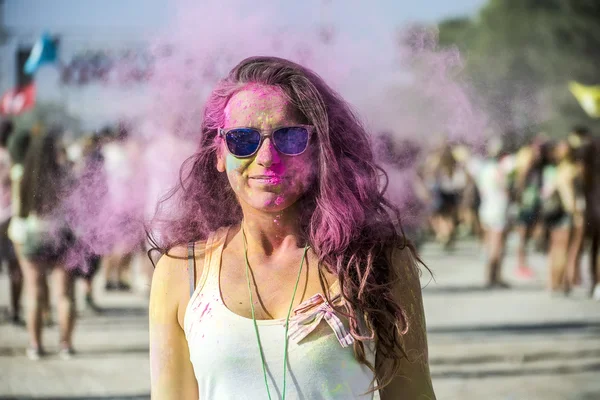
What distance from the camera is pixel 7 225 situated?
6.20 m

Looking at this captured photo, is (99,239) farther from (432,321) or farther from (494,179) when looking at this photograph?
(494,179)

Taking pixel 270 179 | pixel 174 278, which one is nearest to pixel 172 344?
pixel 174 278

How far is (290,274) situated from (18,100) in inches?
142

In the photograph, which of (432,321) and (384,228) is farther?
(432,321)

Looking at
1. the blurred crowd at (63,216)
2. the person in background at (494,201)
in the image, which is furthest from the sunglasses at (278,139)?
the person in background at (494,201)

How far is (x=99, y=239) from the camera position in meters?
2.55

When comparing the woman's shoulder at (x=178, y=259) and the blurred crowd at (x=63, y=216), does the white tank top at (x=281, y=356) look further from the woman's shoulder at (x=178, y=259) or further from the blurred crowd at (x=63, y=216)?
the blurred crowd at (x=63, y=216)

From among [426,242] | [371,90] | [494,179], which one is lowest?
[426,242]

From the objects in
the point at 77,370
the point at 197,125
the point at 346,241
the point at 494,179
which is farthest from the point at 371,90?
the point at 494,179

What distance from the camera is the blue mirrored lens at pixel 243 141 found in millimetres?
1774

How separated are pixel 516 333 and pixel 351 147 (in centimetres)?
522

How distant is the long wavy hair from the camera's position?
1.74 metres

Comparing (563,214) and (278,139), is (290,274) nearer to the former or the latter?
(278,139)

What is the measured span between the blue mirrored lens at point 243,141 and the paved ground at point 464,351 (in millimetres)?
3474
